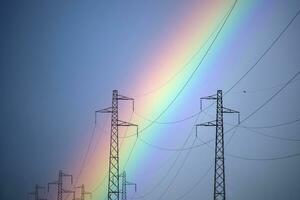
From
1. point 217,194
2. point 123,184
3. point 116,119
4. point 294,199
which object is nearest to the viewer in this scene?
point 217,194

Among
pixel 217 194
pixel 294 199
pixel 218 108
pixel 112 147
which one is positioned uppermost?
pixel 218 108

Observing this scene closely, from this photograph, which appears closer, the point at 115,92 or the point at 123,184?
the point at 115,92

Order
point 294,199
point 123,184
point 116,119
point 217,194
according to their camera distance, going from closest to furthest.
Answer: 1. point 217,194
2. point 116,119
3. point 123,184
4. point 294,199

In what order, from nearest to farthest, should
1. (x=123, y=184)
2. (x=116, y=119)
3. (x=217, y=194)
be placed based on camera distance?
1. (x=217, y=194)
2. (x=116, y=119)
3. (x=123, y=184)

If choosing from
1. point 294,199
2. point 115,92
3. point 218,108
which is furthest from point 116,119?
point 294,199

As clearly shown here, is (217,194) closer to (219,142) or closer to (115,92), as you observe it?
(219,142)

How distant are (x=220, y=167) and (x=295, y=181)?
286 feet

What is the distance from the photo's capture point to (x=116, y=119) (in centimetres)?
4447

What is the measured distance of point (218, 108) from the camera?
42.3m

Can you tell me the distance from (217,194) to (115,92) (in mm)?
12670

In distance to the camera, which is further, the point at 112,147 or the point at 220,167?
the point at 112,147

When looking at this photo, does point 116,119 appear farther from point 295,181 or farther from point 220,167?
point 295,181

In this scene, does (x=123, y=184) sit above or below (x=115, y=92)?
below

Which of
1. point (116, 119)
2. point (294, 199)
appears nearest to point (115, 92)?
point (116, 119)
